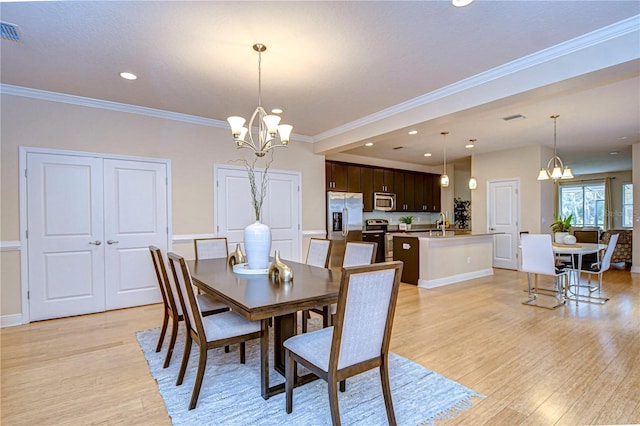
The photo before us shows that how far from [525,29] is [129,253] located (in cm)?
477

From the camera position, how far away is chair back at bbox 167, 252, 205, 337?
1962 millimetres

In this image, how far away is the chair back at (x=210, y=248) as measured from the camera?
3816 mm

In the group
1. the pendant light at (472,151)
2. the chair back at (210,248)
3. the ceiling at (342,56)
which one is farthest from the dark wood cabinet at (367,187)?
the chair back at (210,248)

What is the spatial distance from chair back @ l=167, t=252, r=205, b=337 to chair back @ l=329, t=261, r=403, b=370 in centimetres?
91

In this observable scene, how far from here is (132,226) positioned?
4.16 m

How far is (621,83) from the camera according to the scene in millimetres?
3422

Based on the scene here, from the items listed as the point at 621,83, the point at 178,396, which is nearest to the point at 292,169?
the point at 178,396

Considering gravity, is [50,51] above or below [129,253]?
above

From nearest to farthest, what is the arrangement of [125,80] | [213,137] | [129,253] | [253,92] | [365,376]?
[365,376]
[125,80]
[253,92]
[129,253]
[213,137]

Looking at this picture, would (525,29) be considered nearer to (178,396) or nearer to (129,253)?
(178,396)

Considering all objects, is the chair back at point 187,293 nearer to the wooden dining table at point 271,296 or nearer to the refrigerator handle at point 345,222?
the wooden dining table at point 271,296

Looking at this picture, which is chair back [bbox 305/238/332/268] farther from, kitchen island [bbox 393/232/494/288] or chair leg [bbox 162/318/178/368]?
kitchen island [bbox 393/232/494/288]

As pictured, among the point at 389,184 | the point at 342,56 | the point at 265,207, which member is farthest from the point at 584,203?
the point at 342,56

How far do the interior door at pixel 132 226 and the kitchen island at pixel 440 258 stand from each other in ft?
12.5
